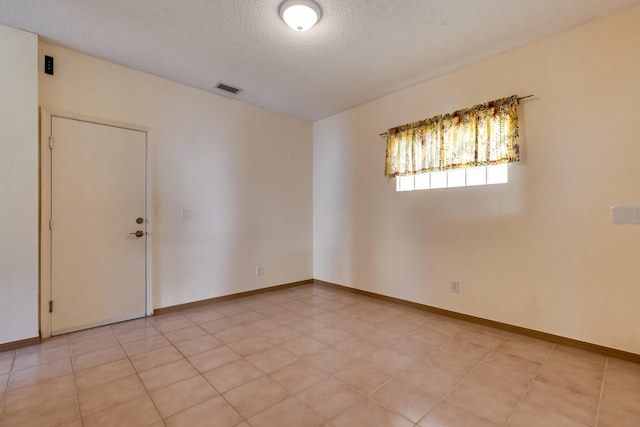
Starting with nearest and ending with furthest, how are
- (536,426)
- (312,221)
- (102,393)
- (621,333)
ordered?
(536,426) < (102,393) < (621,333) < (312,221)

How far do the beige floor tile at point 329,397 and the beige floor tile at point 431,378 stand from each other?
432mm

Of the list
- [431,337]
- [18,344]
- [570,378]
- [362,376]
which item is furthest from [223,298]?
[570,378]

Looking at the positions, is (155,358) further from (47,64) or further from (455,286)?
(455,286)

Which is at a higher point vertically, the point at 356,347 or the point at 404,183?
the point at 404,183

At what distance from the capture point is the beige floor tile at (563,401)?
5.58 ft

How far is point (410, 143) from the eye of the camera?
3.64 metres

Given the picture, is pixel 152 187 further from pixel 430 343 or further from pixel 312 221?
pixel 430 343

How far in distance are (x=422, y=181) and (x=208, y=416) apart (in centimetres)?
312

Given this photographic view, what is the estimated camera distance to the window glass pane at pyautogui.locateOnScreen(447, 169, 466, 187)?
325cm

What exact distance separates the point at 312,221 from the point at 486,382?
3.45 meters

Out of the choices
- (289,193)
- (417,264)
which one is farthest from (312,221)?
(417,264)

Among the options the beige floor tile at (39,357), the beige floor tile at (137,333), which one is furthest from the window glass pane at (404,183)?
the beige floor tile at (39,357)

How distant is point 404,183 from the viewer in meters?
3.79

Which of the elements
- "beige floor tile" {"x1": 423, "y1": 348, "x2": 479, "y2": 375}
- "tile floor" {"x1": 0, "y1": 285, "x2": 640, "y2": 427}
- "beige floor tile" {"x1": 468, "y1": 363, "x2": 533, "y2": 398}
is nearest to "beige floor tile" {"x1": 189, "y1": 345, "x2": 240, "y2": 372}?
"tile floor" {"x1": 0, "y1": 285, "x2": 640, "y2": 427}
